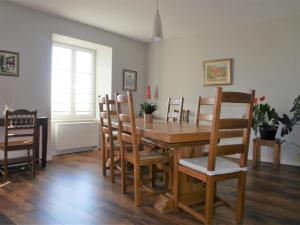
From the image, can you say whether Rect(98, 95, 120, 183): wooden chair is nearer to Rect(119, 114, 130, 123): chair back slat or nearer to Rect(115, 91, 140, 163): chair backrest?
Rect(115, 91, 140, 163): chair backrest

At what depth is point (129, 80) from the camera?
570cm

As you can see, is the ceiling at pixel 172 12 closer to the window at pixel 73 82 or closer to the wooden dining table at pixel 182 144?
the window at pixel 73 82

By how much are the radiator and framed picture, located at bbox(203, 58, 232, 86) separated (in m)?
2.45

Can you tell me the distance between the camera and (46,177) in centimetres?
323

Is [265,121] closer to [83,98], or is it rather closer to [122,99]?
[122,99]

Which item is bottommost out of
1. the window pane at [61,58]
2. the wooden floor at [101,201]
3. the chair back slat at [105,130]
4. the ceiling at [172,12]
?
the wooden floor at [101,201]

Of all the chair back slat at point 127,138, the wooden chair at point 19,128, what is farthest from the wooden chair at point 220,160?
the wooden chair at point 19,128

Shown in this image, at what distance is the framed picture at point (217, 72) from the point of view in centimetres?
475

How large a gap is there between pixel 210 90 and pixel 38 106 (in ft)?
10.3

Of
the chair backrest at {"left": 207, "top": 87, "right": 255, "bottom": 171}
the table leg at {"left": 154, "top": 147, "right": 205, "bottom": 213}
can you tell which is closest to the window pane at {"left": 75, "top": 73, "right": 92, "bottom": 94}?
the table leg at {"left": 154, "top": 147, "right": 205, "bottom": 213}

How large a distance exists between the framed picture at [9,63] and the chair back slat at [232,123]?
328 cm

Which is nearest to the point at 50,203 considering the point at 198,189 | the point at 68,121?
the point at 198,189

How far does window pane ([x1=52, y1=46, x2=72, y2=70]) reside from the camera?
→ 472 centimetres

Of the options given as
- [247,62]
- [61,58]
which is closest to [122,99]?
[61,58]
